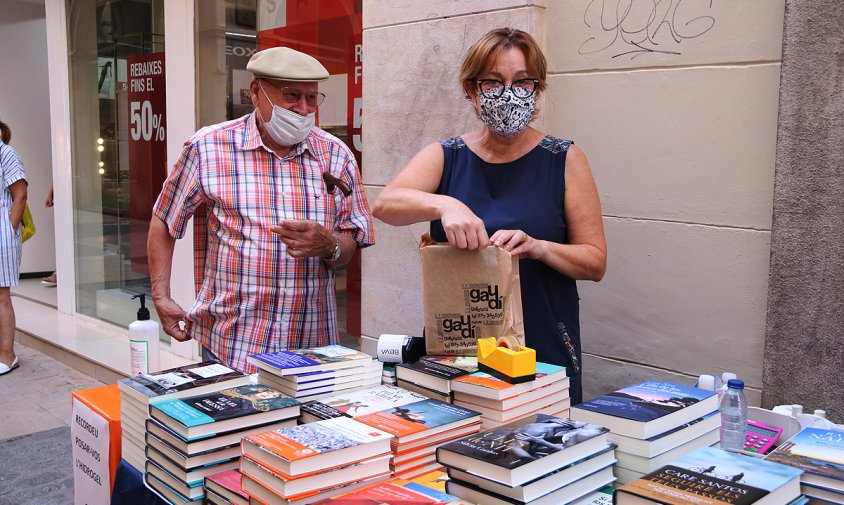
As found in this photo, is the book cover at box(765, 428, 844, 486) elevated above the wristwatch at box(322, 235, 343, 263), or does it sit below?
below

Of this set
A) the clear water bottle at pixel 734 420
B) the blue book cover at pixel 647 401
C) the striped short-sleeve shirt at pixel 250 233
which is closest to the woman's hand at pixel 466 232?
the blue book cover at pixel 647 401

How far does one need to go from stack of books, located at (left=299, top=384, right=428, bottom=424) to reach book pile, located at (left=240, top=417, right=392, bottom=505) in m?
0.18

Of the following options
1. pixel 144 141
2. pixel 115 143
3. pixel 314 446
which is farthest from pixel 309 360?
pixel 115 143

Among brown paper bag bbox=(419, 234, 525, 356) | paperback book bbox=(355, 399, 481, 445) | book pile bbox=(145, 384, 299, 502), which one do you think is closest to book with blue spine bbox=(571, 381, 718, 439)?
paperback book bbox=(355, 399, 481, 445)

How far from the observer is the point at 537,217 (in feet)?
8.01

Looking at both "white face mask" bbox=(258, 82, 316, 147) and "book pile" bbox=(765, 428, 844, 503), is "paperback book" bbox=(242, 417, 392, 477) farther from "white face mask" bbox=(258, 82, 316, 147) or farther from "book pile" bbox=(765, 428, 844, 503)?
"white face mask" bbox=(258, 82, 316, 147)

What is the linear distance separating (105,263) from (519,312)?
7.13 meters

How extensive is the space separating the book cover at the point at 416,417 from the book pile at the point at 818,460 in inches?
27.3

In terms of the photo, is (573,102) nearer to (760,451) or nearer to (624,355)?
(624,355)

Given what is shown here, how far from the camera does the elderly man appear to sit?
2986 mm

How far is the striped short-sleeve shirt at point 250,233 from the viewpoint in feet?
9.82

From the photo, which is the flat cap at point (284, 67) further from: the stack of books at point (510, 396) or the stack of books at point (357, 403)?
the stack of books at point (510, 396)

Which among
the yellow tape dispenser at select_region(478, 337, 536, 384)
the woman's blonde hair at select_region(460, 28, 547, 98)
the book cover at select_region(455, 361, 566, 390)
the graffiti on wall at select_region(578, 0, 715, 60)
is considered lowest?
the book cover at select_region(455, 361, 566, 390)

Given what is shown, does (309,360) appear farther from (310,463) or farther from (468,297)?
(310,463)
